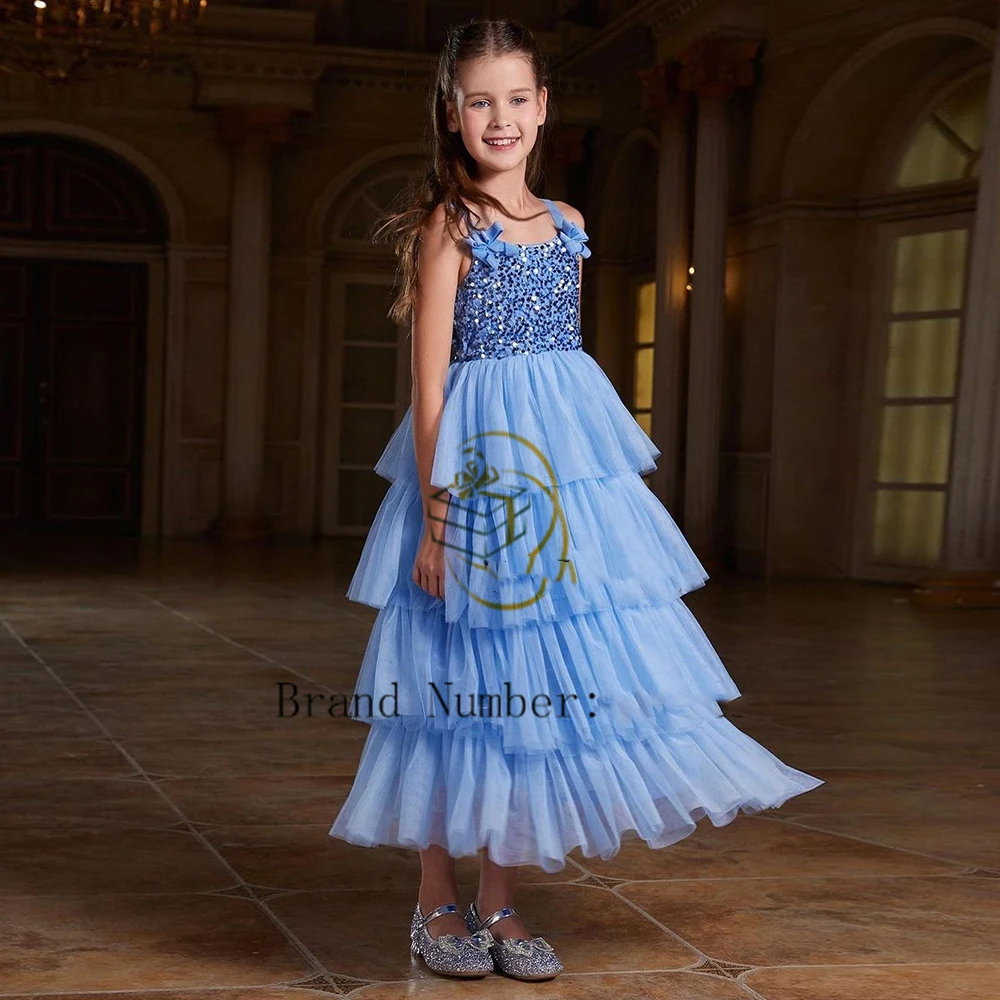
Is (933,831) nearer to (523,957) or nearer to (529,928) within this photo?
(529,928)

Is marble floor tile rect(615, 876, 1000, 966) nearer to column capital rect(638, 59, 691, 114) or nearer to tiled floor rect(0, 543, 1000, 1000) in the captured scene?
tiled floor rect(0, 543, 1000, 1000)

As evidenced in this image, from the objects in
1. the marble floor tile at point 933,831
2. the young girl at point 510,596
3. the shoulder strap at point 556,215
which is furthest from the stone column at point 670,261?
the young girl at point 510,596

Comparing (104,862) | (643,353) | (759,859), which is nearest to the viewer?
(104,862)

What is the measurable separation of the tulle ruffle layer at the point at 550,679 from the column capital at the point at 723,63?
8.59m

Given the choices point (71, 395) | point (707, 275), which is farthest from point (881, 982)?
point (71, 395)

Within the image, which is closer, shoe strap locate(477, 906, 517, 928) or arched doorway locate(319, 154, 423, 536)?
shoe strap locate(477, 906, 517, 928)

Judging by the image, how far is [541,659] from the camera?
2.26m

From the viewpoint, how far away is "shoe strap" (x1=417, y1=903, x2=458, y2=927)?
236 centimetres

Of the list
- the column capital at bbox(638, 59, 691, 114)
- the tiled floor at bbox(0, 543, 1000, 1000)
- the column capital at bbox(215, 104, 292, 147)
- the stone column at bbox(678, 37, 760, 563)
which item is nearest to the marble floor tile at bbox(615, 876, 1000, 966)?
the tiled floor at bbox(0, 543, 1000, 1000)

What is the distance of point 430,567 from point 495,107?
67cm

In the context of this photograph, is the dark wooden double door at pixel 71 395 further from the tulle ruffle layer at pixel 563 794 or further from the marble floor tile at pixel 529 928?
the tulle ruffle layer at pixel 563 794

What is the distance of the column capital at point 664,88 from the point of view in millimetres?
10953

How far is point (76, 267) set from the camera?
13.3 meters

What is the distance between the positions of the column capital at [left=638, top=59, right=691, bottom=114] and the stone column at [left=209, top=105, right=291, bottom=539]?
308 centimetres
